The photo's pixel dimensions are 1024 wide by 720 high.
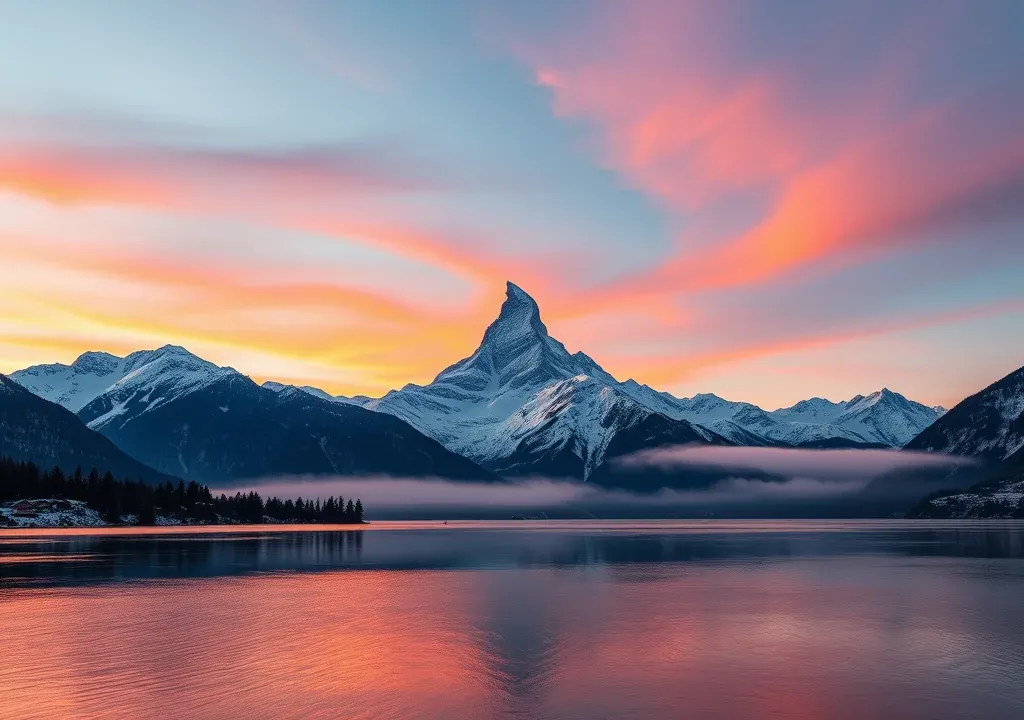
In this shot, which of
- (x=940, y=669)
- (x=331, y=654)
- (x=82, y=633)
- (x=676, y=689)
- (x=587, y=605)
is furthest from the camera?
(x=587, y=605)

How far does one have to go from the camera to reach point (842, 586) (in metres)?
104

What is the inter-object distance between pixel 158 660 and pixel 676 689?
3260 cm

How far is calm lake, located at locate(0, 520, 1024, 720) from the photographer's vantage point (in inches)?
1756

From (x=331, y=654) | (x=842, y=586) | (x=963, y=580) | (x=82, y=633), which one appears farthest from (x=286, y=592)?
(x=963, y=580)

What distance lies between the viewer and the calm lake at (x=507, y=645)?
44.6 metres

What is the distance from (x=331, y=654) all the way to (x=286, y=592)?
1555 inches

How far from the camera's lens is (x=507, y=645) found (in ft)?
204

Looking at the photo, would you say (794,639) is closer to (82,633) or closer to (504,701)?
(504,701)

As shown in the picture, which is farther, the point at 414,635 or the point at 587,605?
the point at 587,605

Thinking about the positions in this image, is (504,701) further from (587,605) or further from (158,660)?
(587,605)

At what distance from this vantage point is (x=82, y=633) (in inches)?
2522

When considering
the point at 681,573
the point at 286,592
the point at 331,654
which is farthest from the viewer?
the point at 681,573

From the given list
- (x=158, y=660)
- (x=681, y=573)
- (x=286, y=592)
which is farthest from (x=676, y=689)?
(x=681, y=573)

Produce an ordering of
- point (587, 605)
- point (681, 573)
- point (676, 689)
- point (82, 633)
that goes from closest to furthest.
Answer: point (676, 689) → point (82, 633) → point (587, 605) → point (681, 573)
